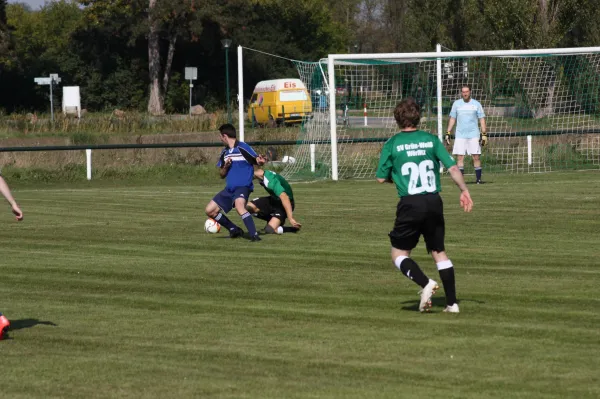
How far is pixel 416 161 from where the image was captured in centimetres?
981

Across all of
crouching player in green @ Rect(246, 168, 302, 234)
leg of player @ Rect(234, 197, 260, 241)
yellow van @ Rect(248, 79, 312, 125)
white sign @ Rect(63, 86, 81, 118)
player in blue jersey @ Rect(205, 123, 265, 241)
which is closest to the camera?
leg of player @ Rect(234, 197, 260, 241)

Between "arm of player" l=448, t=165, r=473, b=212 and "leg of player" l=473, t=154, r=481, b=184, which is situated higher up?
"arm of player" l=448, t=165, r=473, b=212

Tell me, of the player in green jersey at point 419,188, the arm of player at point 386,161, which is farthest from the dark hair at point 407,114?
the arm of player at point 386,161

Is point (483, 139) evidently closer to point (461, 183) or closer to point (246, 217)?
point (246, 217)

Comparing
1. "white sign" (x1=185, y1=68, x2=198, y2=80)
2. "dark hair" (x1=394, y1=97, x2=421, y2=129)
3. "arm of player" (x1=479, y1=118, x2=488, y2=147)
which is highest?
"white sign" (x1=185, y1=68, x2=198, y2=80)

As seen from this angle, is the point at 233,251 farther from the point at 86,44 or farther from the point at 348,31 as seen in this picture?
the point at 348,31

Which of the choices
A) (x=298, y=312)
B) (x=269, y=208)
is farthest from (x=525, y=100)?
(x=298, y=312)

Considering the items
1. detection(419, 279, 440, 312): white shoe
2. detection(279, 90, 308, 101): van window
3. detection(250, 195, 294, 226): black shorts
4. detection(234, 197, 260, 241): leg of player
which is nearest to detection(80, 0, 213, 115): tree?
detection(279, 90, 308, 101): van window

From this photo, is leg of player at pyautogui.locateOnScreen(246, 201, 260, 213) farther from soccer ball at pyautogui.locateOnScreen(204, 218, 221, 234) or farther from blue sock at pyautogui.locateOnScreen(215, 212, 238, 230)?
blue sock at pyautogui.locateOnScreen(215, 212, 238, 230)

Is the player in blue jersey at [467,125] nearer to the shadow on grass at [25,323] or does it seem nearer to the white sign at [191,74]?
the shadow on grass at [25,323]

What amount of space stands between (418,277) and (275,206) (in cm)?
747

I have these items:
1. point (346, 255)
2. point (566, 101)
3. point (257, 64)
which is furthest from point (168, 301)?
point (257, 64)

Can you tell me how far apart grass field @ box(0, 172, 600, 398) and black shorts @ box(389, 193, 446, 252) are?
647 mm

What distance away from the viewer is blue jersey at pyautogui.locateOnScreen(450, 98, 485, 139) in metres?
24.6
